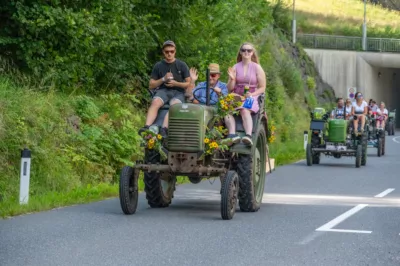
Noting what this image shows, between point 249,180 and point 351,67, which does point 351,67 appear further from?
point 249,180

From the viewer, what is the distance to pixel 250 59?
1540 cm

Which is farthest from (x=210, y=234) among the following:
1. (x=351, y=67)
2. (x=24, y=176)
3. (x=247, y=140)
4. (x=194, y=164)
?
(x=351, y=67)

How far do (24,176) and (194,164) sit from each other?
248cm

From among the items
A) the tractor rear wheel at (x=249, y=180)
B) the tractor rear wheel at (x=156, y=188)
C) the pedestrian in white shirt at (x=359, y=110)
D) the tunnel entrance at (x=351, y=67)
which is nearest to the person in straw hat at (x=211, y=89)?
the tractor rear wheel at (x=249, y=180)

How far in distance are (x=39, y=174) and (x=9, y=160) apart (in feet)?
2.11

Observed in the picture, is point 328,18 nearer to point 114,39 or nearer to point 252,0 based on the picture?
point 252,0

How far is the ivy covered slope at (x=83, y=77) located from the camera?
1673 cm

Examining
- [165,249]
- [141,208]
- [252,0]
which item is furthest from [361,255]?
[252,0]

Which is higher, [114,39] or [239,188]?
[114,39]

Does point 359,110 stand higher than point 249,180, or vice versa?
point 359,110

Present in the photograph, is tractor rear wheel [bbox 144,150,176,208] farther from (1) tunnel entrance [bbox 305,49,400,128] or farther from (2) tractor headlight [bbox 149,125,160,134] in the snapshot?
(1) tunnel entrance [bbox 305,49,400,128]

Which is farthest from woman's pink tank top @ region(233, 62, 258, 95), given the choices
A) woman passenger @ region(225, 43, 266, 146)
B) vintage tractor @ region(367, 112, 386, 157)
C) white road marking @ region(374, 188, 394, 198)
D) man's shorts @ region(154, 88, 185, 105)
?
vintage tractor @ region(367, 112, 386, 157)

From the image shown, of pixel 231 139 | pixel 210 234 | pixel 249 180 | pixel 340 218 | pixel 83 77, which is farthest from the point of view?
pixel 83 77

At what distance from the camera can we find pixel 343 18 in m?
94.3
